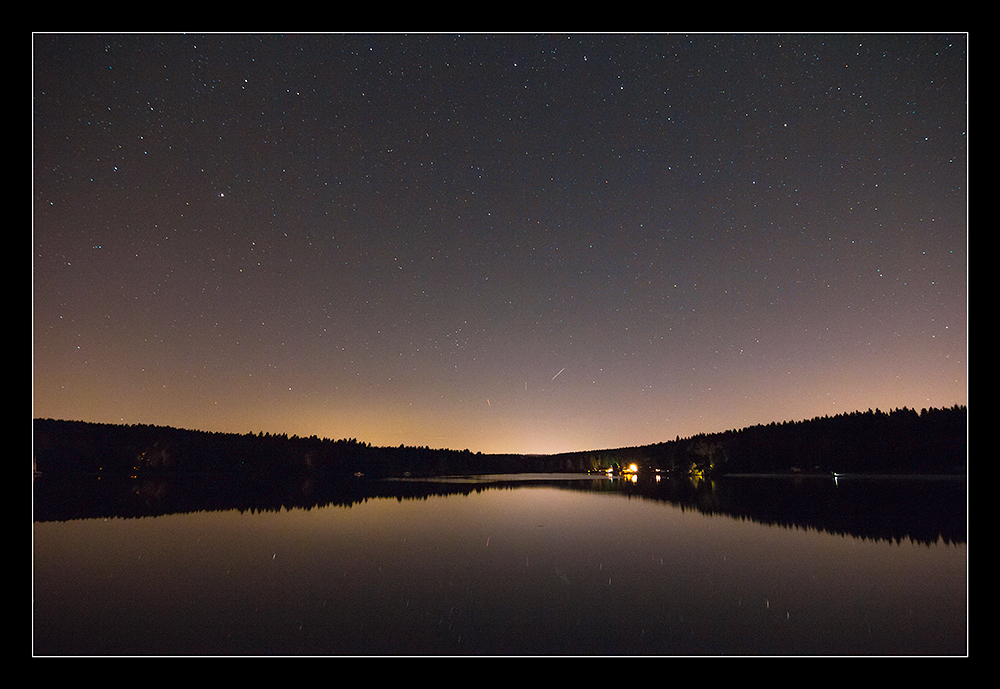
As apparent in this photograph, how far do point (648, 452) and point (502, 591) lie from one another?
141716mm

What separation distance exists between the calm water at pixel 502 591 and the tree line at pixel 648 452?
72721 millimetres

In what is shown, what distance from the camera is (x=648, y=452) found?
150125 mm

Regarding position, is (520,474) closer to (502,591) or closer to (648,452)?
(648,452)

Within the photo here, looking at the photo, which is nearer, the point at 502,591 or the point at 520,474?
the point at 502,591

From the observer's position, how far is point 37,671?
960cm

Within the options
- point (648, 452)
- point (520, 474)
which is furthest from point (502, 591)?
point (648, 452)

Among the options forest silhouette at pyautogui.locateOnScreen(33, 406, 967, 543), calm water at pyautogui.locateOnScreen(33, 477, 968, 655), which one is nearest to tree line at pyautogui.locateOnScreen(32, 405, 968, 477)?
forest silhouette at pyautogui.locateOnScreen(33, 406, 967, 543)

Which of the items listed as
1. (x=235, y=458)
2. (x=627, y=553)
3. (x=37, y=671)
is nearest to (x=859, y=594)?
(x=627, y=553)

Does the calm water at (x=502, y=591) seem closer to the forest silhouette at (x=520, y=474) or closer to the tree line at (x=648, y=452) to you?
the forest silhouette at (x=520, y=474)

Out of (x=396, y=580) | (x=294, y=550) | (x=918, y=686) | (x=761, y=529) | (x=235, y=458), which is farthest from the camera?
(x=235, y=458)

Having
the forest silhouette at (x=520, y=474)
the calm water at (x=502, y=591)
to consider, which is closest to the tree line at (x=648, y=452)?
the forest silhouette at (x=520, y=474)
